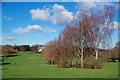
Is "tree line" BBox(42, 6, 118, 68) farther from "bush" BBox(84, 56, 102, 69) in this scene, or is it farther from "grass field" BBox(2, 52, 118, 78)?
"grass field" BBox(2, 52, 118, 78)

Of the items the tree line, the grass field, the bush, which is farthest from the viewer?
the tree line

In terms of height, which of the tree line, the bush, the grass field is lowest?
the grass field

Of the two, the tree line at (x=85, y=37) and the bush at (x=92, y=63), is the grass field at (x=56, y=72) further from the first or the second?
the tree line at (x=85, y=37)

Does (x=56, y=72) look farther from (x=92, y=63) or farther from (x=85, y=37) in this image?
(x=85, y=37)

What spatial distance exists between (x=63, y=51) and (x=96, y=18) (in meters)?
2.43

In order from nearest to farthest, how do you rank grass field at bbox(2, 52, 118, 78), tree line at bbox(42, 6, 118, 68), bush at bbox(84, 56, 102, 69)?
grass field at bbox(2, 52, 118, 78)
bush at bbox(84, 56, 102, 69)
tree line at bbox(42, 6, 118, 68)

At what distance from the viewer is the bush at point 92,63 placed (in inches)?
458

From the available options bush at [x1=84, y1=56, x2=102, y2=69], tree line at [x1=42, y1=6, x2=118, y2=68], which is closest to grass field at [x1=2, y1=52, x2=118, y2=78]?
bush at [x1=84, y1=56, x2=102, y2=69]

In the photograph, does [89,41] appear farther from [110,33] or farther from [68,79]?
[68,79]

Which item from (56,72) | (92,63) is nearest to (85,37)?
(92,63)

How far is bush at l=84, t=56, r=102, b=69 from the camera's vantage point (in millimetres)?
11625

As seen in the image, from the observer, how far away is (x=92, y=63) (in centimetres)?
1173

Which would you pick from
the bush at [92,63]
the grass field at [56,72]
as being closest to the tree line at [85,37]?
the bush at [92,63]

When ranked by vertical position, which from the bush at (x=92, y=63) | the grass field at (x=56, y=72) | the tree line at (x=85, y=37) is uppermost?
the tree line at (x=85, y=37)
